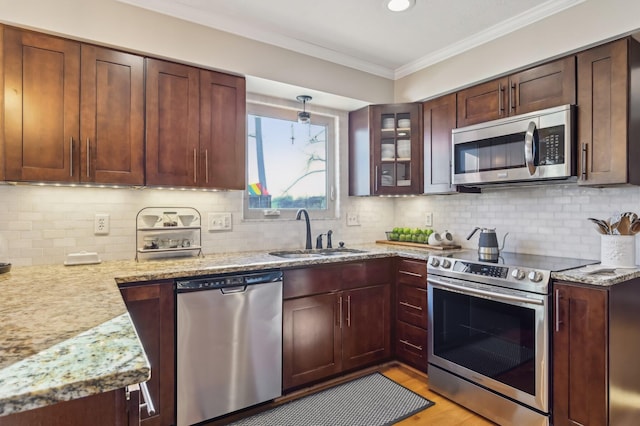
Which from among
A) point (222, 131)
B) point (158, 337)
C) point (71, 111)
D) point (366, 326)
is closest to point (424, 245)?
point (366, 326)

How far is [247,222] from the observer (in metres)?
2.96

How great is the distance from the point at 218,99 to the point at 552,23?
2201 millimetres

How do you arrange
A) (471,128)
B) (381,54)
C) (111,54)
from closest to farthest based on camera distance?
(111,54)
(471,128)
(381,54)

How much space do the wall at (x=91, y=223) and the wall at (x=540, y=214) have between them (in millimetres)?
1380

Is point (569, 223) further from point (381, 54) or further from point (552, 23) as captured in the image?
point (381, 54)

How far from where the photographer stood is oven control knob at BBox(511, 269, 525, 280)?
205 centimetres

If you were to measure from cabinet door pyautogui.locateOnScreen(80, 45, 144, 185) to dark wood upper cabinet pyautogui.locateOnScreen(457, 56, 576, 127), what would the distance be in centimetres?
228

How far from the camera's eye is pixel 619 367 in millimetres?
1864

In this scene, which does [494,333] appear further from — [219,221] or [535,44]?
[219,221]

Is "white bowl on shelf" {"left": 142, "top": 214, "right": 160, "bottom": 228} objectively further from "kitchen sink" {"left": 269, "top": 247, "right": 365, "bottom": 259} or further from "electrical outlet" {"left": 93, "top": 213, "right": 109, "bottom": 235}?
"kitchen sink" {"left": 269, "top": 247, "right": 365, "bottom": 259}

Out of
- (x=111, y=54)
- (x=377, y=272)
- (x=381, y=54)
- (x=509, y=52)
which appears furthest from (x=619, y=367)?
(x=111, y=54)

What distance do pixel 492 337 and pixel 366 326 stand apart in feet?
2.95

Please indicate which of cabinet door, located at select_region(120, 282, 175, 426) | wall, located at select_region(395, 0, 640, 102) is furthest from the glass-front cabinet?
cabinet door, located at select_region(120, 282, 175, 426)

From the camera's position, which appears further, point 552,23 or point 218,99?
point 218,99
